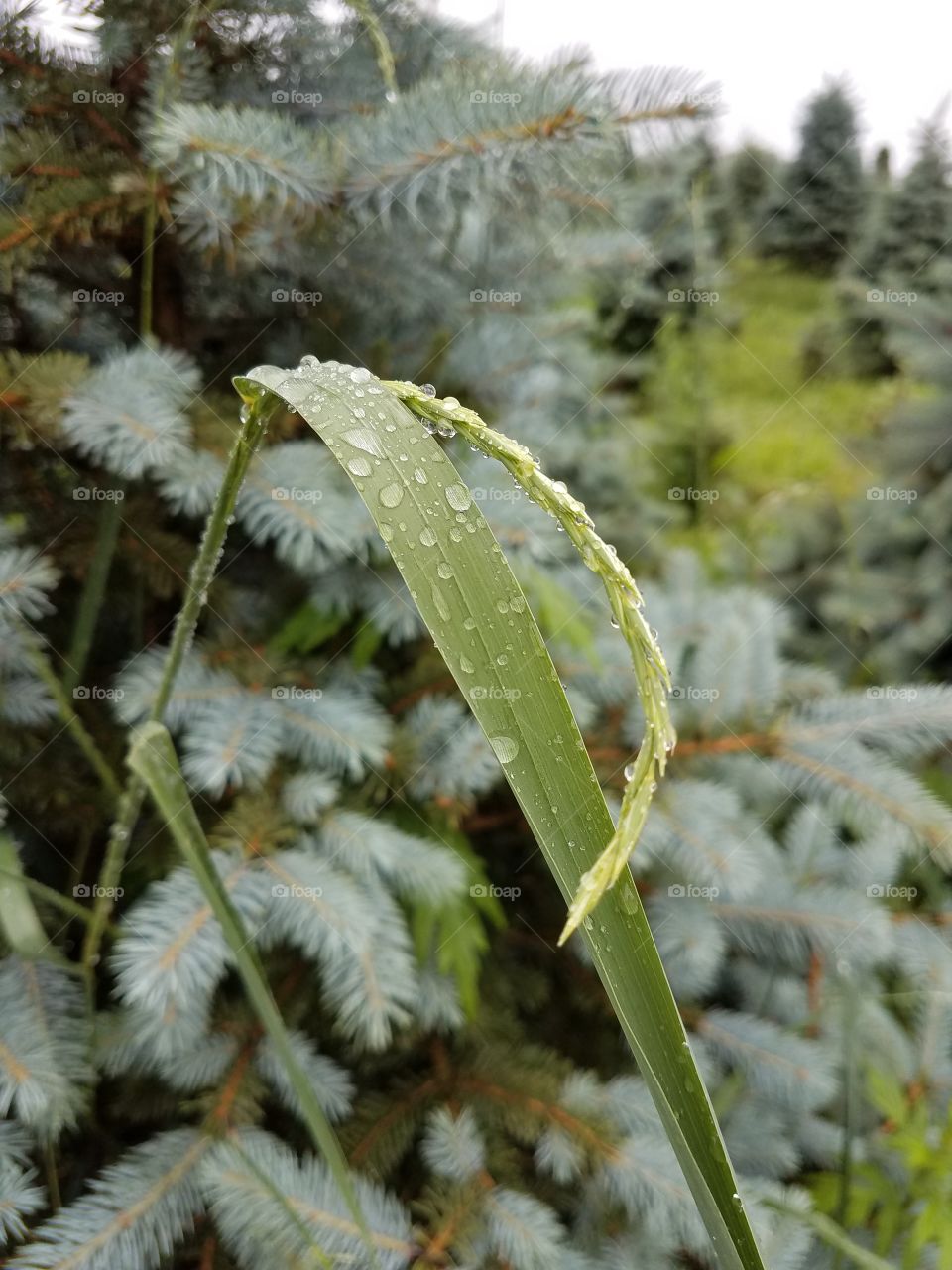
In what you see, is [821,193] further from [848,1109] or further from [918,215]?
[848,1109]

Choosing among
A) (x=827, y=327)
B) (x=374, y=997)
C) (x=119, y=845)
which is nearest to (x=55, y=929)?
(x=119, y=845)

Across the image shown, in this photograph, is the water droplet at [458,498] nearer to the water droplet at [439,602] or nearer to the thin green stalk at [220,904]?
the water droplet at [439,602]

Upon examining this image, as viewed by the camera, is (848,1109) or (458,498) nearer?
(458,498)

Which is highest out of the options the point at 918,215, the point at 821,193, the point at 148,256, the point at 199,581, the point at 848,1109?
the point at 821,193

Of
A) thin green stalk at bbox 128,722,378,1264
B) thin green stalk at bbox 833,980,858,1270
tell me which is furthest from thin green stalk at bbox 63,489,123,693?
thin green stalk at bbox 833,980,858,1270

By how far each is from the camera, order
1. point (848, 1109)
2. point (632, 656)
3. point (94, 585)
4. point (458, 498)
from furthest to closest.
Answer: point (94, 585) < point (848, 1109) < point (458, 498) < point (632, 656)

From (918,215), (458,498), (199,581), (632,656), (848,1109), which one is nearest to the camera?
(632,656)

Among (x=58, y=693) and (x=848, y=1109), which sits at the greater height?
(x=58, y=693)

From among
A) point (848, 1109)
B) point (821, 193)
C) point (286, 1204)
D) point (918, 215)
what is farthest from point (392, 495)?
point (821, 193)

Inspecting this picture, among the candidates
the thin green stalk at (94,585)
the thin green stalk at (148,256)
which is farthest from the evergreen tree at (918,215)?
the thin green stalk at (94,585)

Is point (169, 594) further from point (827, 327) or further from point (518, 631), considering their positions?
point (827, 327)
